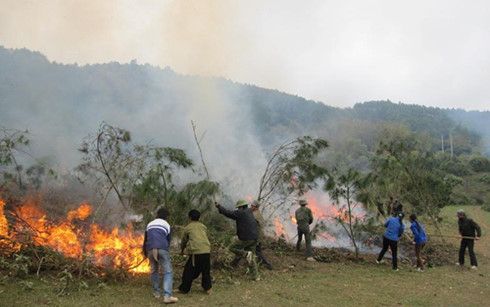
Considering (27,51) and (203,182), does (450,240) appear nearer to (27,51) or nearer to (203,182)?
(203,182)

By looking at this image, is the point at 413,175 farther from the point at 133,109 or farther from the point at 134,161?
the point at 133,109

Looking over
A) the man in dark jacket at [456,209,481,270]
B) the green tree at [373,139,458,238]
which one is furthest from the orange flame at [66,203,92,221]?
the man in dark jacket at [456,209,481,270]

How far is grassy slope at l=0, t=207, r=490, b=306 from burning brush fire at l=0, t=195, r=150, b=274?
46 cm

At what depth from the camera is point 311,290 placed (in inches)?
276

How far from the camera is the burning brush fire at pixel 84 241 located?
6961 millimetres

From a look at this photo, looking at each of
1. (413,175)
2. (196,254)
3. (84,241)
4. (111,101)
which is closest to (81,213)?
(84,241)

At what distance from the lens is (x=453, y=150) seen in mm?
65688

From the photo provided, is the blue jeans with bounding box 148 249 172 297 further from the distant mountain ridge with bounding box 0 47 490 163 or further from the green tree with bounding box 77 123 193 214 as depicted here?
the distant mountain ridge with bounding box 0 47 490 163

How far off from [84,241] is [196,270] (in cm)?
232

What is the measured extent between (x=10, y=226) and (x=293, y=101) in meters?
68.0

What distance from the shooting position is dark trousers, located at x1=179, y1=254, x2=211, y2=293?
6141 millimetres

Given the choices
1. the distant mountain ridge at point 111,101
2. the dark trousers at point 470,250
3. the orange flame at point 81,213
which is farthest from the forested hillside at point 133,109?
the dark trousers at point 470,250

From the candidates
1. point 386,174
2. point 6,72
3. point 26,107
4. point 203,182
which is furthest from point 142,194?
point 6,72

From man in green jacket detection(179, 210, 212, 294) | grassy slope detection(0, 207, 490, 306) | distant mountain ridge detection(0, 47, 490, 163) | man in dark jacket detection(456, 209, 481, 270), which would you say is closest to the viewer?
grassy slope detection(0, 207, 490, 306)
